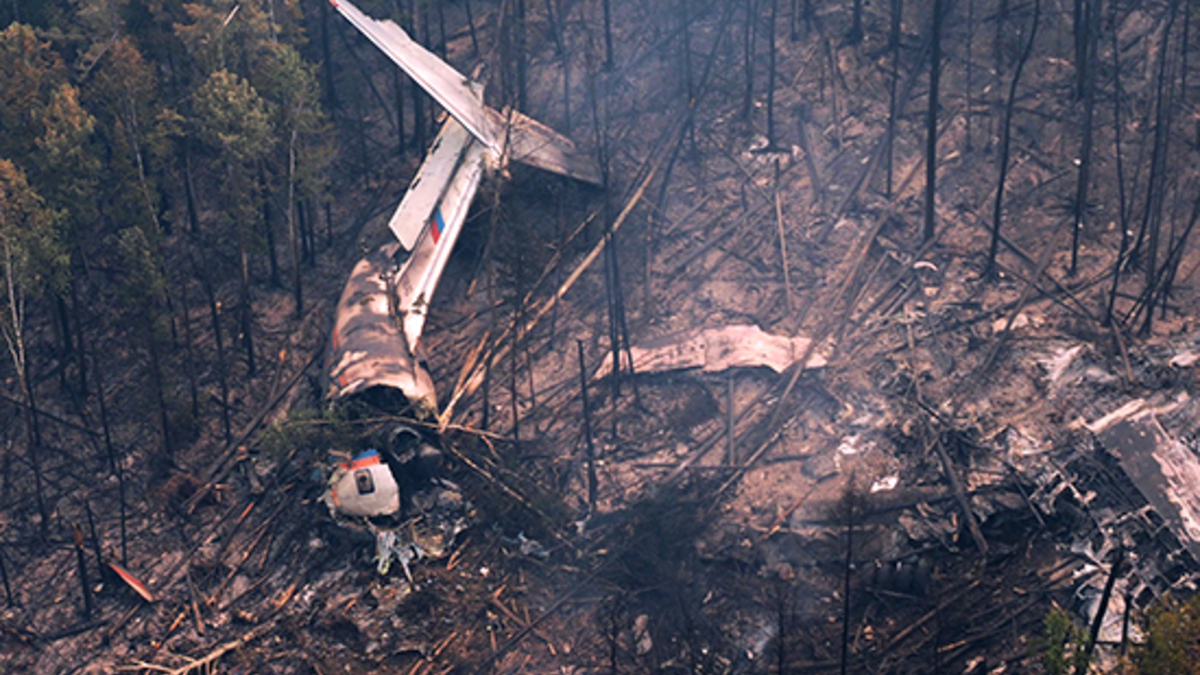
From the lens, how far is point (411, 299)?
1178 inches

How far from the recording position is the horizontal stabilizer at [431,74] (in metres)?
31.1

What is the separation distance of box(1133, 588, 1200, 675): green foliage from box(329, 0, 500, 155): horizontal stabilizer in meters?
20.5

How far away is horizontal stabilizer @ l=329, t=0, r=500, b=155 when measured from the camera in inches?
1225

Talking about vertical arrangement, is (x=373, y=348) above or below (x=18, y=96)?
below

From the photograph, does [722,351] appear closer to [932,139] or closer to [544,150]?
[932,139]

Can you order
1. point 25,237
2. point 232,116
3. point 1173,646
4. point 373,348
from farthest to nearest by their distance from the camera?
point 232,116
point 373,348
point 25,237
point 1173,646

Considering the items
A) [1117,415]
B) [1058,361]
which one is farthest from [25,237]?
[1117,415]

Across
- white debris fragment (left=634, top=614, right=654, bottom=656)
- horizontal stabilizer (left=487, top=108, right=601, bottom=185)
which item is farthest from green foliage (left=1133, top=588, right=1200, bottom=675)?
horizontal stabilizer (left=487, top=108, right=601, bottom=185)

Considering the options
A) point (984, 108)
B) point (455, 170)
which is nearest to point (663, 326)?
point (455, 170)

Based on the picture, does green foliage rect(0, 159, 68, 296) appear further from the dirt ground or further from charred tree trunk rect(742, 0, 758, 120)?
charred tree trunk rect(742, 0, 758, 120)

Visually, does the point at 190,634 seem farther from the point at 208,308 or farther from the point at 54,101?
the point at 54,101

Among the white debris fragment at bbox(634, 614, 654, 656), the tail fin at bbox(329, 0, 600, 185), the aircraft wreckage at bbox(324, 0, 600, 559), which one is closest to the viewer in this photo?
the white debris fragment at bbox(634, 614, 654, 656)

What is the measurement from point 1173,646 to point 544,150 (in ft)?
73.1

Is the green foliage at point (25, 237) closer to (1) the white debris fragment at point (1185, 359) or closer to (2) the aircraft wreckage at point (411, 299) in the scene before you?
(2) the aircraft wreckage at point (411, 299)
